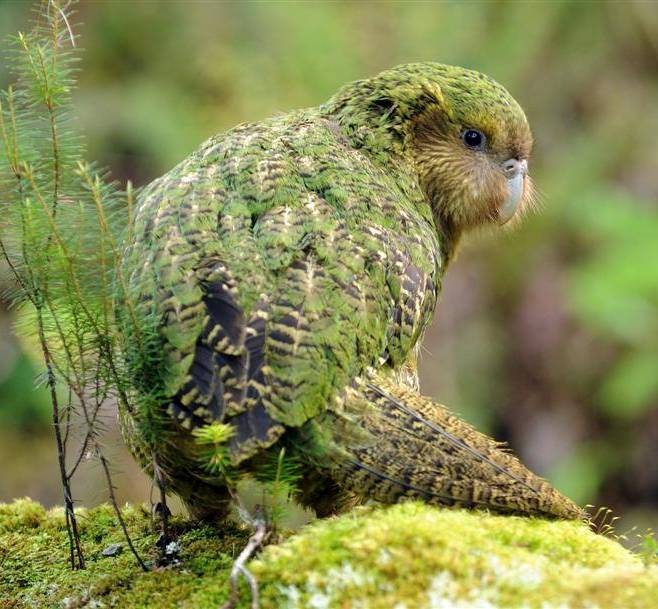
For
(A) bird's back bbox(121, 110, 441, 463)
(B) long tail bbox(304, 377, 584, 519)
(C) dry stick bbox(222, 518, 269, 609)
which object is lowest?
(C) dry stick bbox(222, 518, 269, 609)

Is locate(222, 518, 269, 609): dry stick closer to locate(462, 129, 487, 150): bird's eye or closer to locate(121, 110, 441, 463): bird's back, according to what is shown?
locate(121, 110, 441, 463): bird's back

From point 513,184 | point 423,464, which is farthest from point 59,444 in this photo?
point 513,184

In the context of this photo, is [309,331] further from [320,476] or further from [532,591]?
[532,591]

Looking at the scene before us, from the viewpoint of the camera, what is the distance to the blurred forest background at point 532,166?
1016cm

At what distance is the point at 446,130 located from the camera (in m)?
5.72

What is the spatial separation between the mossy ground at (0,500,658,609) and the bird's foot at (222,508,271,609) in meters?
0.04

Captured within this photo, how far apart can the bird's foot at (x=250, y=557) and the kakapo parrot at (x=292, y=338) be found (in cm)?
23

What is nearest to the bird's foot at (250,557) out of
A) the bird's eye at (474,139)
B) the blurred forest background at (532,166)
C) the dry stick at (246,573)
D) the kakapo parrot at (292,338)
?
the dry stick at (246,573)

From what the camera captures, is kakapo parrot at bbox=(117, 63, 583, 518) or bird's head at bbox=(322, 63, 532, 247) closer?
kakapo parrot at bbox=(117, 63, 583, 518)

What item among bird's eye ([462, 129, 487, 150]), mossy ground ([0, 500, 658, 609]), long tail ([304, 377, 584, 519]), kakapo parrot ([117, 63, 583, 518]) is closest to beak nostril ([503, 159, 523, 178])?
bird's eye ([462, 129, 487, 150])

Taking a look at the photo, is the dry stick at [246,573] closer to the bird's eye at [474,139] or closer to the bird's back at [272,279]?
the bird's back at [272,279]

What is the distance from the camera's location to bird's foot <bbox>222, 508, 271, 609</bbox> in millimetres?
3471

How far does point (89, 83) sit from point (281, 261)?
828cm

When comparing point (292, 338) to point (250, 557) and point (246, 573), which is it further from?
point (246, 573)
